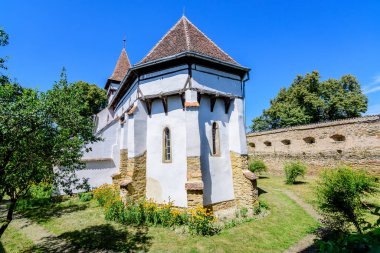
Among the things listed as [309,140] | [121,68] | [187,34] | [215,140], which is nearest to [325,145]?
[309,140]

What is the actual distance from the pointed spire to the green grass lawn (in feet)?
57.2

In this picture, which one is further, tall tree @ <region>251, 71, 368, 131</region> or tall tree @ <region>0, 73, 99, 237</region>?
tall tree @ <region>251, 71, 368, 131</region>

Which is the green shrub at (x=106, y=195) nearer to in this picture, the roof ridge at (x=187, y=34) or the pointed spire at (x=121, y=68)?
the roof ridge at (x=187, y=34)

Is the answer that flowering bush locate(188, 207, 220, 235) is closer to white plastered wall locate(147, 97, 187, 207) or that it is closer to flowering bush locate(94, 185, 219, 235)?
flowering bush locate(94, 185, 219, 235)

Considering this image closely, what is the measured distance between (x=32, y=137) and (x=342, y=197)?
9690 mm

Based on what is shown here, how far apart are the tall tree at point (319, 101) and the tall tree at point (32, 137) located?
109ft

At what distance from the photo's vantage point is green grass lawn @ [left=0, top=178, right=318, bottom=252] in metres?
7.22

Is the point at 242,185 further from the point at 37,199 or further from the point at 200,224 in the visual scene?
the point at 37,199

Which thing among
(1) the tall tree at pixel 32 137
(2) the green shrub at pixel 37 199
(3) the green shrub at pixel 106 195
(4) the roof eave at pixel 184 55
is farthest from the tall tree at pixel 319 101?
(1) the tall tree at pixel 32 137

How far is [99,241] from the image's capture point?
7.78 m

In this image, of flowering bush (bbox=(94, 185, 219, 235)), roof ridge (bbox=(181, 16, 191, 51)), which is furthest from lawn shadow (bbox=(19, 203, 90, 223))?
roof ridge (bbox=(181, 16, 191, 51))

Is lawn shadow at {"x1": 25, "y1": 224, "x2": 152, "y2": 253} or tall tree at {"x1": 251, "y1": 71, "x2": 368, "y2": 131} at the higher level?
tall tree at {"x1": 251, "y1": 71, "x2": 368, "y2": 131}

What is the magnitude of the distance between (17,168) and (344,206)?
10034 mm

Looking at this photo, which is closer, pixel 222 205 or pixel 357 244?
pixel 357 244
